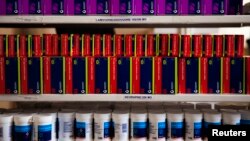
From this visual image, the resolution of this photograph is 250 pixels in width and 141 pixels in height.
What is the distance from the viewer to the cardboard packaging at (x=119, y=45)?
130 cm

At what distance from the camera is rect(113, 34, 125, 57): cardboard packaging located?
51.4 inches

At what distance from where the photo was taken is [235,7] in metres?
1.31

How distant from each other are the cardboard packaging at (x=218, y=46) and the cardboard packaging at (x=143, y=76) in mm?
272

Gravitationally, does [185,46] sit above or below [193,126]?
above

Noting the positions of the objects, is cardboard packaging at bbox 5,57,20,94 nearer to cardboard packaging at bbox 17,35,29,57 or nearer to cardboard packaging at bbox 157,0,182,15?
cardboard packaging at bbox 17,35,29,57

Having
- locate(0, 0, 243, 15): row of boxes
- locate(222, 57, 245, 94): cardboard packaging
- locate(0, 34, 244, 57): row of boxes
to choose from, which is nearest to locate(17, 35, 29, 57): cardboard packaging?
locate(0, 34, 244, 57): row of boxes

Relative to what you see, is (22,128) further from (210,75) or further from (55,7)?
(210,75)

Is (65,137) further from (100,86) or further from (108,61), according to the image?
(108,61)

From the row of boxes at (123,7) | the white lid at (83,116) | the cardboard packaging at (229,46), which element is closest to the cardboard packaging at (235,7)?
the row of boxes at (123,7)

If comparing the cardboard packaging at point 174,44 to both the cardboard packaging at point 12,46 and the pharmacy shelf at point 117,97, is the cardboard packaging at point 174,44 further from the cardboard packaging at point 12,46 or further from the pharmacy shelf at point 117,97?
the cardboard packaging at point 12,46

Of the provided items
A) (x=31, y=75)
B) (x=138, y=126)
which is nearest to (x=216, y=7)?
(x=138, y=126)

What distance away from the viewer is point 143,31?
244cm

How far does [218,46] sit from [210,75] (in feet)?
0.42

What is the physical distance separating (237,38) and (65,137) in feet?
2.75
